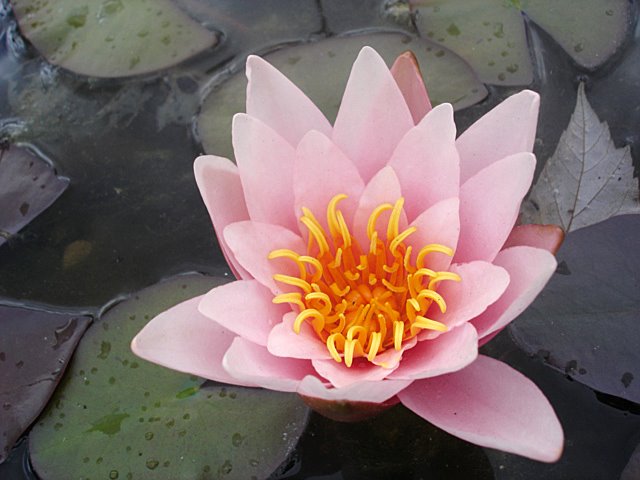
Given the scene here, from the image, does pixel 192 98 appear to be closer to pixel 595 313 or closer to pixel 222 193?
pixel 222 193

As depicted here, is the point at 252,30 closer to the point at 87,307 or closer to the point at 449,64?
the point at 449,64

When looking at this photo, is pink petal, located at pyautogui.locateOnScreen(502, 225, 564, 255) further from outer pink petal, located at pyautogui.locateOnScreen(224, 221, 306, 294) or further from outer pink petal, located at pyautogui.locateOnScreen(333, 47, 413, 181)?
outer pink petal, located at pyautogui.locateOnScreen(224, 221, 306, 294)

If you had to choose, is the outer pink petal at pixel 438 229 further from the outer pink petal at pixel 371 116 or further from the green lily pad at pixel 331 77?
the green lily pad at pixel 331 77

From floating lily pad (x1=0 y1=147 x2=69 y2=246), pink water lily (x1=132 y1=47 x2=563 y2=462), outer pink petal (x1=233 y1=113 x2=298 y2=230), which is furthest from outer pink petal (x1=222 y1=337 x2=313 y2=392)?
floating lily pad (x1=0 y1=147 x2=69 y2=246)

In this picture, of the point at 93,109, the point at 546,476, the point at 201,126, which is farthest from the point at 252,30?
the point at 546,476

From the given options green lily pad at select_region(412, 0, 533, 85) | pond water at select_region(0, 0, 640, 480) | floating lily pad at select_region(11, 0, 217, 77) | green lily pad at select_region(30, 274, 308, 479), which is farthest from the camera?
floating lily pad at select_region(11, 0, 217, 77)

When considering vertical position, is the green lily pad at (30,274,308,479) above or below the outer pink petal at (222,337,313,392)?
below

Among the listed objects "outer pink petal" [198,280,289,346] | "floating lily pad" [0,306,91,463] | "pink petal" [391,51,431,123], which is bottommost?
"floating lily pad" [0,306,91,463]

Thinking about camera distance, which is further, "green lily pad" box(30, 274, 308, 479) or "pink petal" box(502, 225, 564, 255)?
"green lily pad" box(30, 274, 308, 479)
